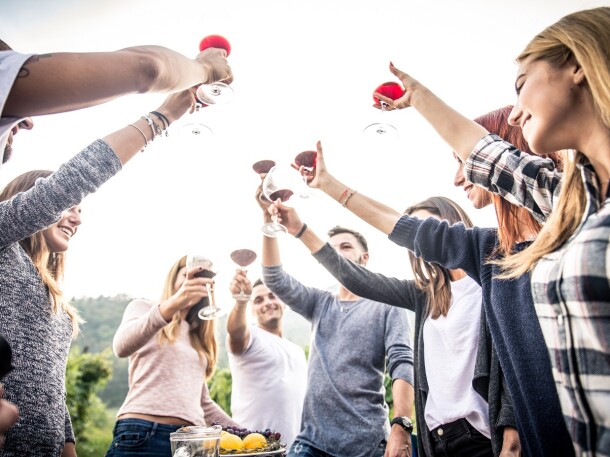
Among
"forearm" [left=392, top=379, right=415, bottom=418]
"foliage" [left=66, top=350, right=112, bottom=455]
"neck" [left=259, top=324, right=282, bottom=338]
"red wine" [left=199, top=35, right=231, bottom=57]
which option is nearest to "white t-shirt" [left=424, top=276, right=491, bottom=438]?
"forearm" [left=392, top=379, right=415, bottom=418]

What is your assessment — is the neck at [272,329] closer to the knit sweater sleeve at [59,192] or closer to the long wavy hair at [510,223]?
the long wavy hair at [510,223]

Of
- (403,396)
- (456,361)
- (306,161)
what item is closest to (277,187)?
(306,161)

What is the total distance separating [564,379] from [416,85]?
1287 mm

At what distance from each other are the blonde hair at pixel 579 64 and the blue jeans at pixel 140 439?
220 centimetres

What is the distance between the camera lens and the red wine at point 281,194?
2.84m

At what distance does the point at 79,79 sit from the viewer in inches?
32.4

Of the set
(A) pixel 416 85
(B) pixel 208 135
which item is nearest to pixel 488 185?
(A) pixel 416 85

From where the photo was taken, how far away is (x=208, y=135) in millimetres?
2271

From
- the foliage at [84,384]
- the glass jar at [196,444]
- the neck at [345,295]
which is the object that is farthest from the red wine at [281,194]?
the foliage at [84,384]

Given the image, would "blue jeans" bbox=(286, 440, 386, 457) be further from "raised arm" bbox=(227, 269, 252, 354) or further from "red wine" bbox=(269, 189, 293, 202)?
"red wine" bbox=(269, 189, 293, 202)

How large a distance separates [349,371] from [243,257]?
129cm

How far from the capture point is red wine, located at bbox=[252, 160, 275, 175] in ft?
9.16

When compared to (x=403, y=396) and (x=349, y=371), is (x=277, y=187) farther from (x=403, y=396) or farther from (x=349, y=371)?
(x=403, y=396)

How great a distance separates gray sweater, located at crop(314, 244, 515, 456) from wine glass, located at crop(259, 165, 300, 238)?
418 millimetres
